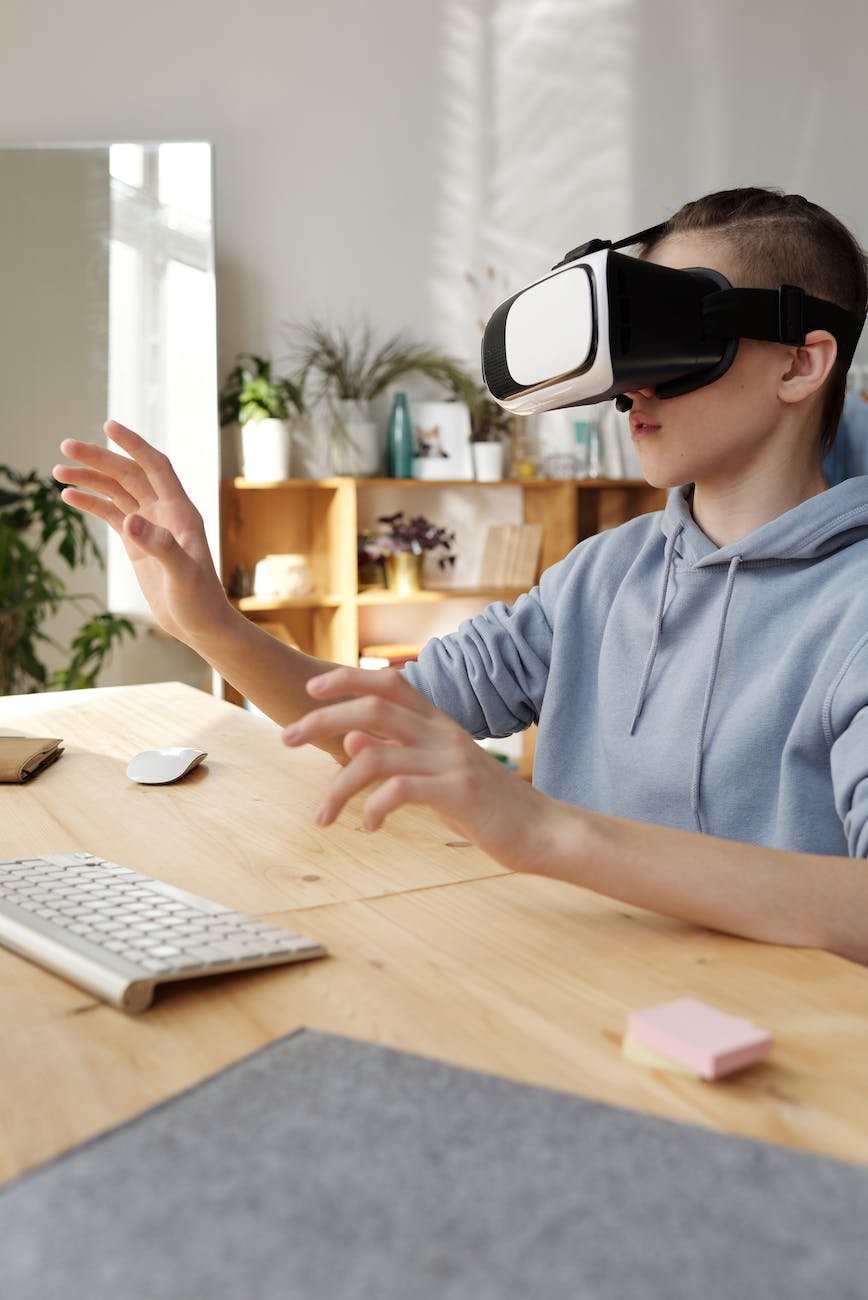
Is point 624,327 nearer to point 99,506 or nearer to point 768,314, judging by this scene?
point 768,314

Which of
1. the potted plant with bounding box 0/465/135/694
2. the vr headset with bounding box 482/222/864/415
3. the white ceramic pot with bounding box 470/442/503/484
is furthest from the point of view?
the white ceramic pot with bounding box 470/442/503/484

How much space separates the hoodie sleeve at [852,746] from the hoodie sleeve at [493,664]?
491mm

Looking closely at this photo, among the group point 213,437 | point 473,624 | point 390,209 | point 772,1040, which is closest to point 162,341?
point 213,437

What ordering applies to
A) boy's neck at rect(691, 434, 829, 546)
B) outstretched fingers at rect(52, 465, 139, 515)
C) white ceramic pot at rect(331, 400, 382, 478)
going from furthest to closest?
white ceramic pot at rect(331, 400, 382, 478), boy's neck at rect(691, 434, 829, 546), outstretched fingers at rect(52, 465, 139, 515)

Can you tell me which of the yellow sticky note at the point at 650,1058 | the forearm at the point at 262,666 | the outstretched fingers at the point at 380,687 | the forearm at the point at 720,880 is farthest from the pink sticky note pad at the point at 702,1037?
the forearm at the point at 262,666

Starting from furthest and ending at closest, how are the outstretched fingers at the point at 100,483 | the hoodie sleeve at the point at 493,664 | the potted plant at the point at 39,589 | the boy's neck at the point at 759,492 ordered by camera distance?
the potted plant at the point at 39,589
the hoodie sleeve at the point at 493,664
the boy's neck at the point at 759,492
the outstretched fingers at the point at 100,483

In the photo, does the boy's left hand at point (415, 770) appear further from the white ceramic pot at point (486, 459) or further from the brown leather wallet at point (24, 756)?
the white ceramic pot at point (486, 459)

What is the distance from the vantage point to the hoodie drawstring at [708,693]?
1285 mm

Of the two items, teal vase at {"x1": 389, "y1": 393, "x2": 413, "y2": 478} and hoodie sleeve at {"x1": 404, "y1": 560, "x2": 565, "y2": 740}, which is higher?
teal vase at {"x1": 389, "y1": 393, "x2": 413, "y2": 478}

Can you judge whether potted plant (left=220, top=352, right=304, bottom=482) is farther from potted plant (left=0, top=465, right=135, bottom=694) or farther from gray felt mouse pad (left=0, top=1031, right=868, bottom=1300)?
gray felt mouse pad (left=0, top=1031, right=868, bottom=1300)

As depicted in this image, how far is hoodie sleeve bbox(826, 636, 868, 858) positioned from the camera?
0.98m

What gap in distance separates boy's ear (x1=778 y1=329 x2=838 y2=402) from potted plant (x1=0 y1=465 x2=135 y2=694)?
256cm

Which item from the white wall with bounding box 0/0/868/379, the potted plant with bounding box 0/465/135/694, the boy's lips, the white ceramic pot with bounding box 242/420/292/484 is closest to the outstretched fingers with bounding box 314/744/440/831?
the boy's lips

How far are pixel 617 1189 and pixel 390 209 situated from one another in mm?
3831
